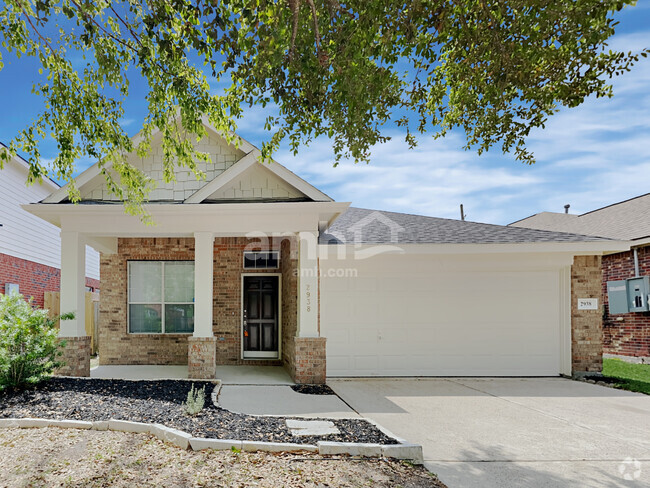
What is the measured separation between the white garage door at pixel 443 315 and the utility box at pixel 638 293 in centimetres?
488

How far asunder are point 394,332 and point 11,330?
6.93 m

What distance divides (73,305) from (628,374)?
12171 mm

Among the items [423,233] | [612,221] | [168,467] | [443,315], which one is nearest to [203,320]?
[168,467]

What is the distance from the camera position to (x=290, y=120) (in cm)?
630

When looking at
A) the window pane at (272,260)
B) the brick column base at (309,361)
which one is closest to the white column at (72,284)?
the window pane at (272,260)

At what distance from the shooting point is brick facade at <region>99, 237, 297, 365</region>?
10.7 metres

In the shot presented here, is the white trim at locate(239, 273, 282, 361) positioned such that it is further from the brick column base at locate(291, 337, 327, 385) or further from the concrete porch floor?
the brick column base at locate(291, 337, 327, 385)

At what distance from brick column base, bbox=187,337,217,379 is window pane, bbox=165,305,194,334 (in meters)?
2.43

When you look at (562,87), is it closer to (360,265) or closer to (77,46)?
(360,265)

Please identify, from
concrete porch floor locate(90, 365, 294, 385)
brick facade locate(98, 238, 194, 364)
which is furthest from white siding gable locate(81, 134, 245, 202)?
concrete porch floor locate(90, 365, 294, 385)

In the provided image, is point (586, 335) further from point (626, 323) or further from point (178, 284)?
point (178, 284)

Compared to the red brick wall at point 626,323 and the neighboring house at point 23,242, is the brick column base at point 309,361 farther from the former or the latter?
the red brick wall at point 626,323

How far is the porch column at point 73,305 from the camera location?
8.34 meters

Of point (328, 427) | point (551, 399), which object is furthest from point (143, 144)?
point (551, 399)
